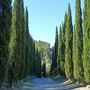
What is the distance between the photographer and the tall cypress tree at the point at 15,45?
34094 millimetres

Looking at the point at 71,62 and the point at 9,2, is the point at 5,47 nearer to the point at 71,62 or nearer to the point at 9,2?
the point at 9,2

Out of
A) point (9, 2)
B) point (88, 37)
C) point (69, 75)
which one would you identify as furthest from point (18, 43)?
point (69, 75)

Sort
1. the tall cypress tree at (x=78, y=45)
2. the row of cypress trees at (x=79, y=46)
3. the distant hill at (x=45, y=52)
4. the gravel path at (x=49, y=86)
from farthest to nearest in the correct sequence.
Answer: the distant hill at (x=45, y=52), the tall cypress tree at (x=78, y=45), the gravel path at (x=49, y=86), the row of cypress trees at (x=79, y=46)

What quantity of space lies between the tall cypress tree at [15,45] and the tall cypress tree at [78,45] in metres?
9.63

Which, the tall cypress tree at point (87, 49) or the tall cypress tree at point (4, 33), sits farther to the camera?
the tall cypress tree at point (87, 49)

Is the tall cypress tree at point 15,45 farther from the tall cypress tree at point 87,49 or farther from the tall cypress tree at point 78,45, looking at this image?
the tall cypress tree at point 78,45

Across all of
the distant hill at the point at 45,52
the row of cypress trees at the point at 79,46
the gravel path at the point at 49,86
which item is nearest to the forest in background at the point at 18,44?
the row of cypress trees at the point at 79,46

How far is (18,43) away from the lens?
36406 millimetres

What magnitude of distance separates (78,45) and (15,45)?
11.4 metres

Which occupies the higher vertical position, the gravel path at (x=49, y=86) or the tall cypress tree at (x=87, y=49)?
the tall cypress tree at (x=87, y=49)

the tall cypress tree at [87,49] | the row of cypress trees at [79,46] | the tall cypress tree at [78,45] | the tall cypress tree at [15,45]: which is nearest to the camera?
the tall cypress tree at [87,49]

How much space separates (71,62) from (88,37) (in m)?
16.2

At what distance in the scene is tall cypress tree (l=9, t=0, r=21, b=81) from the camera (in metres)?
34.1

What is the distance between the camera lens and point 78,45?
139 feet
